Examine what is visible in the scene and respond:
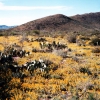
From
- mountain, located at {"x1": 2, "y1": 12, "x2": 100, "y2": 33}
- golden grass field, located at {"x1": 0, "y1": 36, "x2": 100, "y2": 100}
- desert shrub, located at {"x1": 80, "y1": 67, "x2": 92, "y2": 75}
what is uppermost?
mountain, located at {"x1": 2, "y1": 12, "x2": 100, "y2": 33}

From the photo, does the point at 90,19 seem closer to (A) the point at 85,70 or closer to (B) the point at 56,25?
(B) the point at 56,25

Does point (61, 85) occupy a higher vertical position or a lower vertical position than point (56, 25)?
lower

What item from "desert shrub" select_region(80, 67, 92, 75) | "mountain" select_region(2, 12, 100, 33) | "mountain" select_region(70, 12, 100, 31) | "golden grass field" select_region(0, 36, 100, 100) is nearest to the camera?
"golden grass field" select_region(0, 36, 100, 100)

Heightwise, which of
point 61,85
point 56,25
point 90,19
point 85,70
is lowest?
point 61,85

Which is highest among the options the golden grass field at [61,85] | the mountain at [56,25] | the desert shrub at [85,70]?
the mountain at [56,25]

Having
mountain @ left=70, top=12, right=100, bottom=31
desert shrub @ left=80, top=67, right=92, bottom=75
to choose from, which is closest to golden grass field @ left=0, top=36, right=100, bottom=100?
desert shrub @ left=80, top=67, right=92, bottom=75

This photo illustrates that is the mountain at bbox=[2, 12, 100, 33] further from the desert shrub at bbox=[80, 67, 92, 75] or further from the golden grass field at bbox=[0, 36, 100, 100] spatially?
the golden grass field at bbox=[0, 36, 100, 100]

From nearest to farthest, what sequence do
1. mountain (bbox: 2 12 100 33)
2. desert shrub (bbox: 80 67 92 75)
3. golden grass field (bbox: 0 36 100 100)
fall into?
golden grass field (bbox: 0 36 100 100) < desert shrub (bbox: 80 67 92 75) < mountain (bbox: 2 12 100 33)

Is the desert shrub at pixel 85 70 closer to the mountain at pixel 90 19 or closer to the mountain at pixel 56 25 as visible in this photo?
the mountain at pixel 56 25

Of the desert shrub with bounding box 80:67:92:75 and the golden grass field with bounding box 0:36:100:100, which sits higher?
the desert shrub with bounding box 80:67:92:75

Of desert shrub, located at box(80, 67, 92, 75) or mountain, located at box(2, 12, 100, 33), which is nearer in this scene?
desert shrub, located at box(80, 67, 92, 75)

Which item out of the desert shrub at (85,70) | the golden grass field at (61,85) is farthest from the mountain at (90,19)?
the golden grass field at (61,85)

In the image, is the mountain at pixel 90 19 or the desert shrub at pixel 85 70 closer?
the desert shrub at pixel 85 70

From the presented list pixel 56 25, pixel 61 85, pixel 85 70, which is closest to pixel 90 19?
pixel 56 25
